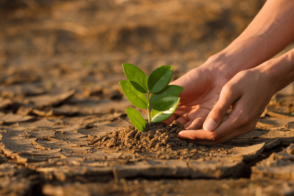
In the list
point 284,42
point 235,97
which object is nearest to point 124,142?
point 235,97

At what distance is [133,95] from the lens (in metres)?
1.65

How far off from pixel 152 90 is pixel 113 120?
0.80 metres

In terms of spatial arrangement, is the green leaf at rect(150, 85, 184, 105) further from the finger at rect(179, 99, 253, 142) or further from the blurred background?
the blurred background

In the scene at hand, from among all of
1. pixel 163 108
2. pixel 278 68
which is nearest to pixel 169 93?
pixel 163 108

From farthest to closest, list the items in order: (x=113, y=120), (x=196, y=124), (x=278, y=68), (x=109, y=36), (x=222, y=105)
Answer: (x=109, y=36)
(x=113, y=120)
(x=196, y=124)
(x=278, y=68)
(x=222, y=105)

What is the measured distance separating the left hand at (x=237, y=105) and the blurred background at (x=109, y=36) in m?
2.49

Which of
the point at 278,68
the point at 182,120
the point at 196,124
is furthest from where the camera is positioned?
the point at 182,120

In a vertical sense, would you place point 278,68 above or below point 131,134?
above

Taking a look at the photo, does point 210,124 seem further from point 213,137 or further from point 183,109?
point 183,109

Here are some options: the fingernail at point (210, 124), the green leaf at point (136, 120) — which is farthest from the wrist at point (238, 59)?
the green leaf at point (136, 120)

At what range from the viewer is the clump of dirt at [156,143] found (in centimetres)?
152

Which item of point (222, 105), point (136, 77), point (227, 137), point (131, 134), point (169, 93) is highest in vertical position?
point (136, 77)

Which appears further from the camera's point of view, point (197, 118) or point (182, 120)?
point (182, 120)

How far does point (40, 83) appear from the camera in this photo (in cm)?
402
